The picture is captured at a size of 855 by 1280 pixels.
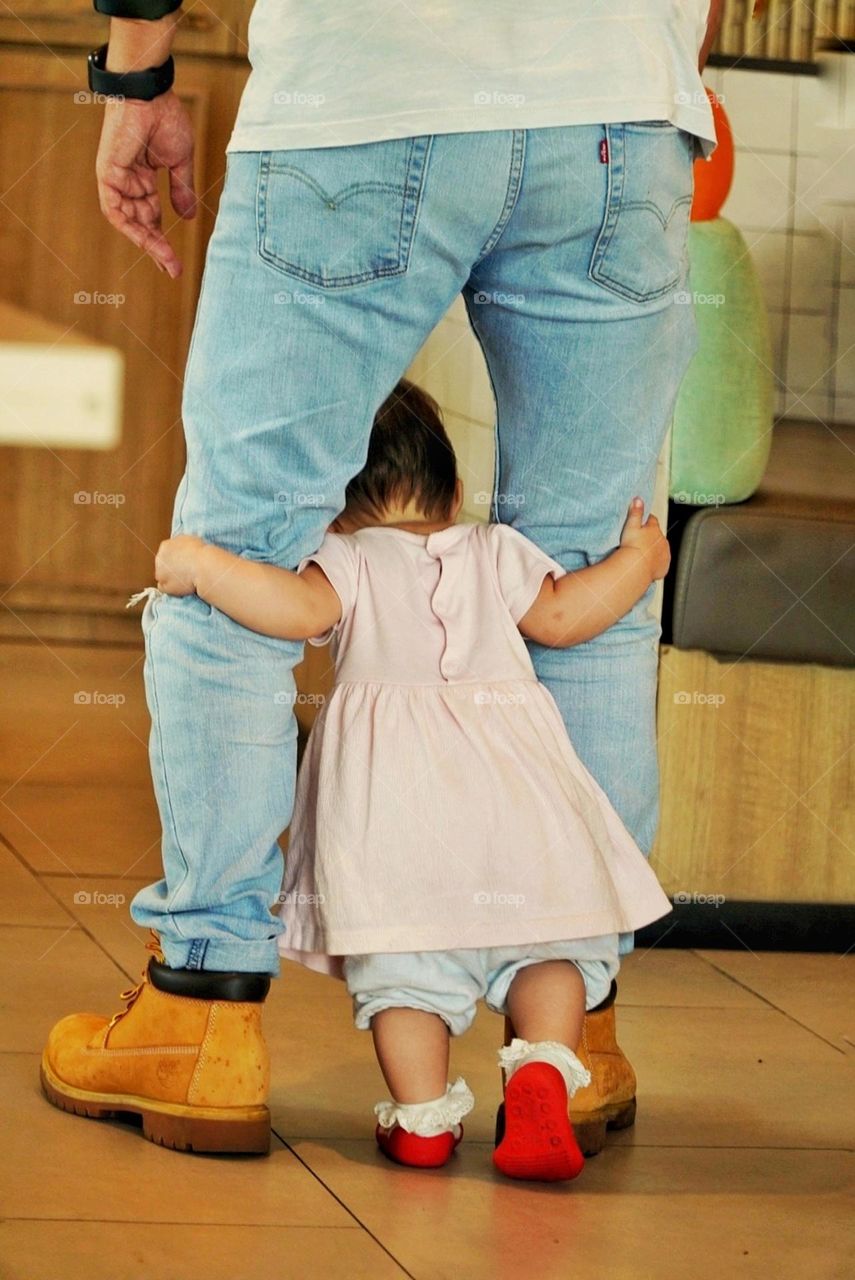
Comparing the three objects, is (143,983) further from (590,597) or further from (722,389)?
(722,389)

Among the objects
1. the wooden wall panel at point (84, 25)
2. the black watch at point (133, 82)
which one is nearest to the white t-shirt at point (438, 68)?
the black watch at point (133, 82)

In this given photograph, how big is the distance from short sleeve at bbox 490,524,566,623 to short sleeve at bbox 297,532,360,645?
10 cm

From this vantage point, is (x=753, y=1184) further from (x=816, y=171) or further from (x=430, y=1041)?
(x=816, y=171)

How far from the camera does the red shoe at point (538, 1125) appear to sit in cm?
103

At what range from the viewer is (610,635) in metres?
1.19

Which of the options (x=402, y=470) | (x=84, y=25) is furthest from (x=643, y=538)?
(x=84, y=25)

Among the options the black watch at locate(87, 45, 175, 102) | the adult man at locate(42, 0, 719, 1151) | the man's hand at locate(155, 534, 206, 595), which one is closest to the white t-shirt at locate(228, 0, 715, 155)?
the adult man at locate(42, 0, 719, 1151)

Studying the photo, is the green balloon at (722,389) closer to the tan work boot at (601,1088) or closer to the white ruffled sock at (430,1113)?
the tan work boot at (601,1088)

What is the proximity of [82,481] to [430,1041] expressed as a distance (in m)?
3.17

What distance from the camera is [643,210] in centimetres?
107

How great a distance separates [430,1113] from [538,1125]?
0.08 meters

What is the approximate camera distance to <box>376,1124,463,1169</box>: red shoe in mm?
1075

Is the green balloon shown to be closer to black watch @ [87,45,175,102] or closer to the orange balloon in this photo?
the orange balloon

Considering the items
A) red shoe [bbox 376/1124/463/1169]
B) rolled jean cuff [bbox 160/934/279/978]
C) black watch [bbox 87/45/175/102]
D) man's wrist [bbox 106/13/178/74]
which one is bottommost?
red shoe [bbox 376/1124/463/1169]
